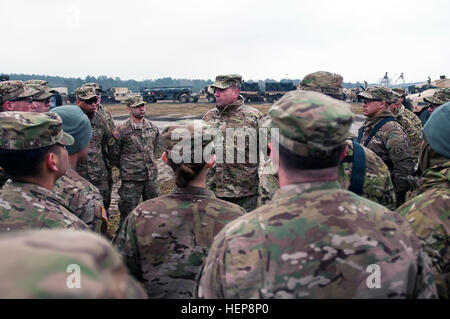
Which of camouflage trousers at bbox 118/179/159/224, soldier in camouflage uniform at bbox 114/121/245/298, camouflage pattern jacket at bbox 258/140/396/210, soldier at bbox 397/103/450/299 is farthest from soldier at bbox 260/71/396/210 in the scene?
camouflage trousers at bbox 118/179/159/224

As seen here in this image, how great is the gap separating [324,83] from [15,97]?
155 inches

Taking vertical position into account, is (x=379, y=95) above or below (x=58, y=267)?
above

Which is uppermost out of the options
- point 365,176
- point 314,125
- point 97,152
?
point 314,125

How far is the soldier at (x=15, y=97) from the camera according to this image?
457cm

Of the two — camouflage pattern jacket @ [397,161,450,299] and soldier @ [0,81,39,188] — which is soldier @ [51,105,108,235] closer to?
camouflage pattern jacket @ [397,161,450,299]

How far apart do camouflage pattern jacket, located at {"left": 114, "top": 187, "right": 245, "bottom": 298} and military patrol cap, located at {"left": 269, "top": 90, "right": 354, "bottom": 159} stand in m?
0.82

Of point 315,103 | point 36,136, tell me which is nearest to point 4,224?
point 36,136

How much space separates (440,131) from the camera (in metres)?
2.19

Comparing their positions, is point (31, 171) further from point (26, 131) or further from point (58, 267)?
point (58, 267)

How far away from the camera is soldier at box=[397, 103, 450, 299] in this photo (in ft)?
6.03

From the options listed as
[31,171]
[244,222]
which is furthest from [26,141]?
[244,222]

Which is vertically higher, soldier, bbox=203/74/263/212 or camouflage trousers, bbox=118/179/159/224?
soldier, bbox=203/74/263/212

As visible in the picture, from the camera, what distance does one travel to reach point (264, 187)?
3.20m

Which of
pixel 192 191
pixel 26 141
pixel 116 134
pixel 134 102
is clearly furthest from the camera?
pixel 134 102
